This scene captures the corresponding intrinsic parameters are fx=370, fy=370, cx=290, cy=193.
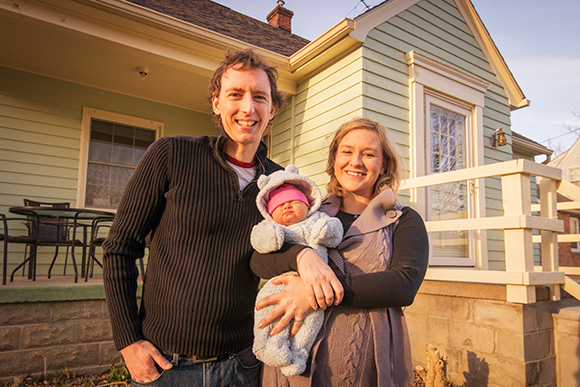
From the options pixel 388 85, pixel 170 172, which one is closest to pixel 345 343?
pixel 170 172

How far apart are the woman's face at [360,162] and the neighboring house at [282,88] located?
2343mm

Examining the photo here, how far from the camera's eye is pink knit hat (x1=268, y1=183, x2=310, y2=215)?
1467 mm

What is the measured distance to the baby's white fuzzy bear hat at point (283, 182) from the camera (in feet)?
4.78

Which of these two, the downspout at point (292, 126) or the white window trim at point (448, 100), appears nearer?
the white window trim at point (448, 100)

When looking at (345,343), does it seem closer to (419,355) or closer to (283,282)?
(283,282)

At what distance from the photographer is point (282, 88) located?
567 cm

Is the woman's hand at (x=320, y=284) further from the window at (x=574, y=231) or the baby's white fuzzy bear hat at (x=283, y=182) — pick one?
the window at (x=574, y=231)

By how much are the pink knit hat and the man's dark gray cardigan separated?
0.11 m

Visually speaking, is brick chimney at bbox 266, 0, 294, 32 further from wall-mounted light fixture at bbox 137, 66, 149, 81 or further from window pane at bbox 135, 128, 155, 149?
wall-mounted light fixture at bbox 137, 66, 149, 81

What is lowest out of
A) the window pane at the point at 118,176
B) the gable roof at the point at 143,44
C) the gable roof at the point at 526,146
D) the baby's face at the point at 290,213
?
the baby's face at the point at 290,213

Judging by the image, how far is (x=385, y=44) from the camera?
5109 mm

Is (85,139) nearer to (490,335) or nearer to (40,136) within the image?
(40,136)

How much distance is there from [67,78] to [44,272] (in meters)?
2.77

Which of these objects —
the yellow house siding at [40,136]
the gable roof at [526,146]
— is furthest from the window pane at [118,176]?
the gable roof at [526,146]
